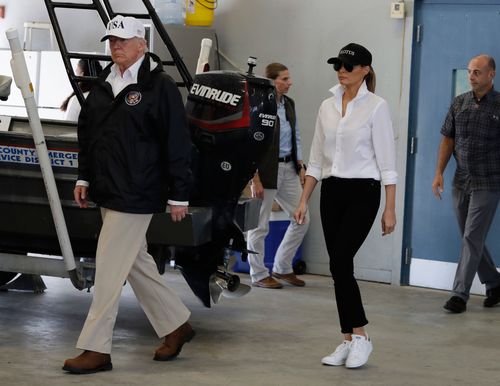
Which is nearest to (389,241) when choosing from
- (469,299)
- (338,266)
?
(469,299)

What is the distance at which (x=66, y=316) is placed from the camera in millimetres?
7176

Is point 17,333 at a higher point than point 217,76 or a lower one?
lower

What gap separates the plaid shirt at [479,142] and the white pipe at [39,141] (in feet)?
10.4

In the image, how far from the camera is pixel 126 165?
5461 mm

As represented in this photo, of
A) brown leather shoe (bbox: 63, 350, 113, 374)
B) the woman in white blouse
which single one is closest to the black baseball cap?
the woman in white blouse

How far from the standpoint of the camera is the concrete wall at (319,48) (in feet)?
29.8

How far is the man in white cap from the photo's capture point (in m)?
5.47

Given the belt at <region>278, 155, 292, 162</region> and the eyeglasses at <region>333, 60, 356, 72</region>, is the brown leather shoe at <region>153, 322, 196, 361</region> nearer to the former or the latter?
the eyeglasses at <region>333, 60, 356, 72</region>

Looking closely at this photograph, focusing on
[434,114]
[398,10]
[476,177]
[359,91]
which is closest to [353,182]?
[359,91]

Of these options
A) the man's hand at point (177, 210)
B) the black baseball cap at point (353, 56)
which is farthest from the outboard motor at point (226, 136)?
the man's hand at point (177, 210)

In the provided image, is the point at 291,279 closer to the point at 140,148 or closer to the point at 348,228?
the point at 348,228

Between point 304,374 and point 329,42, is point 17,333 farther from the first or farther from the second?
point 329,42

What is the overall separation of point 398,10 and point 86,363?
458 cm

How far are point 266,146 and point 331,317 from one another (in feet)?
5.11
